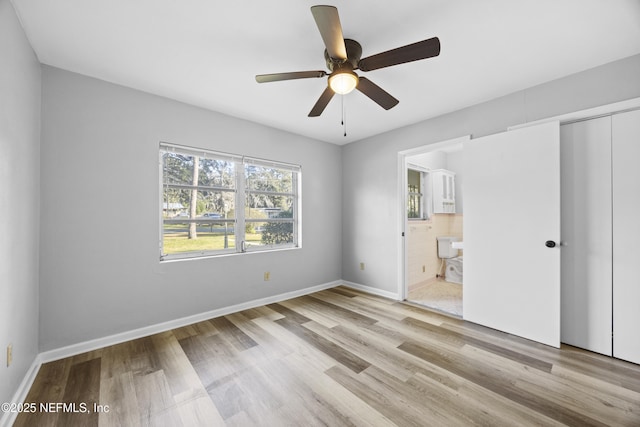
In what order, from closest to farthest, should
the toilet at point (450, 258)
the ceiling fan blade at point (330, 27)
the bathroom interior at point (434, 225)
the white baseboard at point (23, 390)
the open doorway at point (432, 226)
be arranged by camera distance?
1. the ceiling fan blade at point (330, 27)
2. the white baseboard at point (23, 390)
3. the open doorway at point (432, 226)
4. the bathroom interior at point (434, 225)
5. the toilet at point (450, 258)

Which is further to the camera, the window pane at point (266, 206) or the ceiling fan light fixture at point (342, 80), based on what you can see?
the window pane at point (266, 206)

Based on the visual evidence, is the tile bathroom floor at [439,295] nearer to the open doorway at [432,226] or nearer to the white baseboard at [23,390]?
the open doorway at [432,226]

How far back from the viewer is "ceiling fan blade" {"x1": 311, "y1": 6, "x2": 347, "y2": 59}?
1320mm

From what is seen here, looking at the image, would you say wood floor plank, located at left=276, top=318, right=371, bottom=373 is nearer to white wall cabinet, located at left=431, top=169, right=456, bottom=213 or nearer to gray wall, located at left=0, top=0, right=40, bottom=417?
gray wall, located at left=0, top=0, right=40, bottom=417

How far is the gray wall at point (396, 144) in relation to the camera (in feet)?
7.50

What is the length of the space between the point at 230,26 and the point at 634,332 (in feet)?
13.2

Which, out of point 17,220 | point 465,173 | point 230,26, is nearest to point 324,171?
point 465,173

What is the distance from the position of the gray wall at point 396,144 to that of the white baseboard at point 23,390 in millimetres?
3769

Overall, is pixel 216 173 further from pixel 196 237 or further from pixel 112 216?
pixel 112 216

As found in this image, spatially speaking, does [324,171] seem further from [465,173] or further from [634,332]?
[634,332]

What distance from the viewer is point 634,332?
2.13 metres

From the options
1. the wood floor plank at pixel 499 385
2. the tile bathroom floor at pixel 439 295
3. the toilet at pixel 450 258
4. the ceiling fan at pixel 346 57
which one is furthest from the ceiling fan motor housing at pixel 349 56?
the toilet at pixel 450 258

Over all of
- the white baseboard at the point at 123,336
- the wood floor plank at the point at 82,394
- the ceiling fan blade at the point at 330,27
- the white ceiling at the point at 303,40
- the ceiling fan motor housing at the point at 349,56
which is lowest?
the wood floor plank at the point at 82,394

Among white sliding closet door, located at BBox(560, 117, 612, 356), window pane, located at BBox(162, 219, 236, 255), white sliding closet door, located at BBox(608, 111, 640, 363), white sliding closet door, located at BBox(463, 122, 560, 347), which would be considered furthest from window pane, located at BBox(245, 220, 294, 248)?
white sliding closet door, located at BBox(608, 111, 640, 363)
